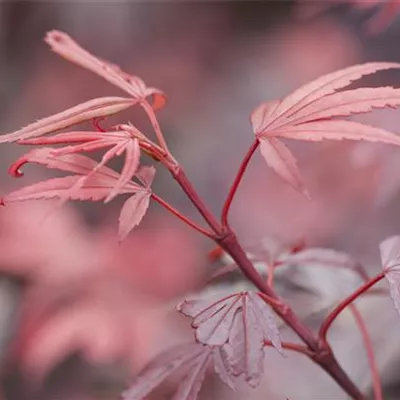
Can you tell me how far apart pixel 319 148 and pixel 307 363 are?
35 centimetres

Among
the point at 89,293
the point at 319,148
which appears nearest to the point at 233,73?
the point at 319,148

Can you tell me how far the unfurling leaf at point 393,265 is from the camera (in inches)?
17.4

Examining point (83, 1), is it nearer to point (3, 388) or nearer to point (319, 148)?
point (319, 148)

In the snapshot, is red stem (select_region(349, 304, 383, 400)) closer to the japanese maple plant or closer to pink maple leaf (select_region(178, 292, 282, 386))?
the japanese maple plant

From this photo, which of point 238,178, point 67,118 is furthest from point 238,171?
point 67,118

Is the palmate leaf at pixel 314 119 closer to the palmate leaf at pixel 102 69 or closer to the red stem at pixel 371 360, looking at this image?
the palmate leaf at pixel 102 69

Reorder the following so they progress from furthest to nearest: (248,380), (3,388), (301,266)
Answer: (3,388)
(301,266)
(248,380)

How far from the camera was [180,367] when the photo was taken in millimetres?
537

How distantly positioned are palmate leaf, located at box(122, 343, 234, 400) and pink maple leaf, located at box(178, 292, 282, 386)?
0.06 metres

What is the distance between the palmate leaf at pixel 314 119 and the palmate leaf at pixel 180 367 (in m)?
0.14

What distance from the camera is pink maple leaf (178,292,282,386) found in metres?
0.39

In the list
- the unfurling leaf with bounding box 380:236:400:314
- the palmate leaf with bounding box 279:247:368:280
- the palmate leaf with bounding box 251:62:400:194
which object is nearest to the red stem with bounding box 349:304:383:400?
the palmate leaf with bounding box 279:247:368:280

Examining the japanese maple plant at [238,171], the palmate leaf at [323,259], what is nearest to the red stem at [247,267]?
the japanese maple plant at [238,171]

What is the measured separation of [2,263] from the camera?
1050 mm
